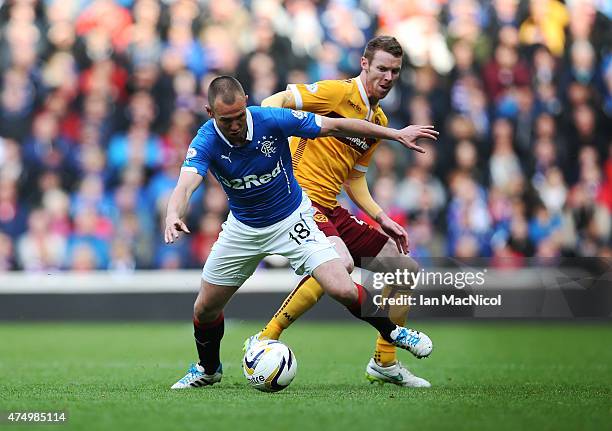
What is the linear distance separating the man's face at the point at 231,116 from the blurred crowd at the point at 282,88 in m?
7.67

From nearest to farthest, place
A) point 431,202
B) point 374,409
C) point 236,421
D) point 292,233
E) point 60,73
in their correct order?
point 236,421, point 374,409, point 292,233, point 431,202, point 60,73

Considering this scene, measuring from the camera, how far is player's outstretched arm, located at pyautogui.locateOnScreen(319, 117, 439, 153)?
25.7 ft

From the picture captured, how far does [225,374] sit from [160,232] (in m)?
6.48

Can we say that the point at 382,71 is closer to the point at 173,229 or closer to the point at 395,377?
the point at 395,377

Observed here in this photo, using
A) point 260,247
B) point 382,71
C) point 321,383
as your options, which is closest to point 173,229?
point 260,247

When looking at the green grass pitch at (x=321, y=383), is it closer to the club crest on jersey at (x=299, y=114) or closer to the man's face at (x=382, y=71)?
the club crest on jersey at (x=299, y=114)

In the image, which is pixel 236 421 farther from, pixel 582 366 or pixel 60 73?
pixel 60 73

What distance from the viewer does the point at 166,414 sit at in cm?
656

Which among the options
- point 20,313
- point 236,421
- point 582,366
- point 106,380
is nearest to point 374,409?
point 236,421

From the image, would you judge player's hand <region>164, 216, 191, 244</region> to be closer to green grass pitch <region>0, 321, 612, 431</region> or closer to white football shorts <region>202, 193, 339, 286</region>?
green grass pitch <region>0, 321, 612, 431</region>

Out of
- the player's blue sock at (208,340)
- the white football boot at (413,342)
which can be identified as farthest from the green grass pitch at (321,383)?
the white football boot at (413,342)

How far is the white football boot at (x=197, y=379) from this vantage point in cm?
847

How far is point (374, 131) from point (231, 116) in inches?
41.2

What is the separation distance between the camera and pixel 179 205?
737cm
